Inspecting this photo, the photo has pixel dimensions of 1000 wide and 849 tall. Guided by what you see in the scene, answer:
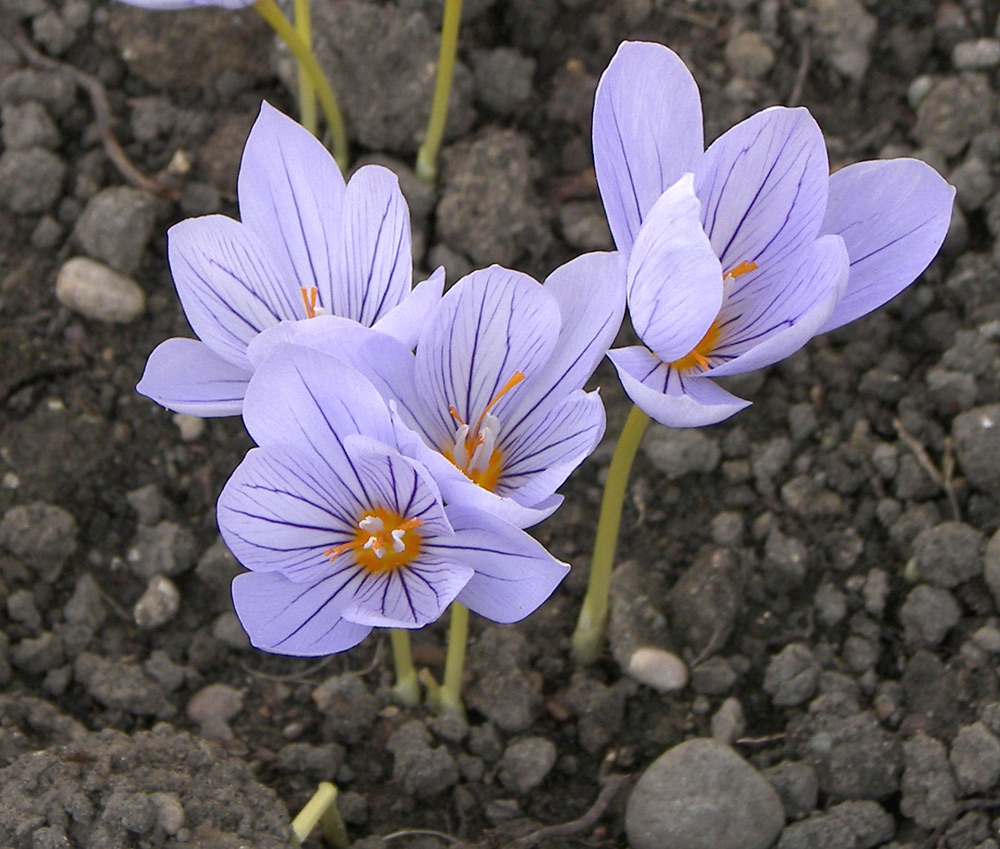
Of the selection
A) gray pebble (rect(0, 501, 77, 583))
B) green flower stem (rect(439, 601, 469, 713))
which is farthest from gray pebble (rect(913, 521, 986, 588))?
gray pebble (rect(0, 501, 77, 583))

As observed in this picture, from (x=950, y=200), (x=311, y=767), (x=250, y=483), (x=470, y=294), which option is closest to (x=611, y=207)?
(x=470, y=294)

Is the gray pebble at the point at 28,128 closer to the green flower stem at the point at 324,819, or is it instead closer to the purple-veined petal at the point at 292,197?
the purple-veined petal at the point at 292,197

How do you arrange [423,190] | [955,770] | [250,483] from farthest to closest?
[423,190] → [955,770] → [250,483]

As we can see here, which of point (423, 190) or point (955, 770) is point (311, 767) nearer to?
point (955, 770)

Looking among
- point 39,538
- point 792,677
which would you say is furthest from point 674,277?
point 39,538

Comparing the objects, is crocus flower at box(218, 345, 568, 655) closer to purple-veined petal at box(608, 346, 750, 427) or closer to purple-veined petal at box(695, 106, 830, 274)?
purple-veined petal at box(608, 346, 750, 427)

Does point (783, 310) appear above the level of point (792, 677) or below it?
above

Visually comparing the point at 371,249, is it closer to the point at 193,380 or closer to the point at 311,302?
the point at 311,302
